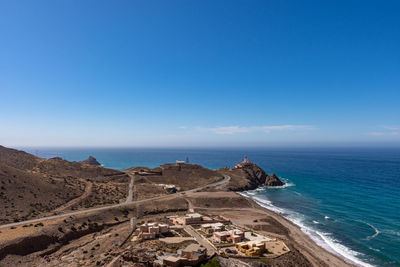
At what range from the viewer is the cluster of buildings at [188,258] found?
2942cm

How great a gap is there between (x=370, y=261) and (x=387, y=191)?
64.5m

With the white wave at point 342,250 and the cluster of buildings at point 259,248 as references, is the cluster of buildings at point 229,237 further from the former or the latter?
the white wave at point 342,250

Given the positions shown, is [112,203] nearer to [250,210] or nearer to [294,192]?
[250,210]

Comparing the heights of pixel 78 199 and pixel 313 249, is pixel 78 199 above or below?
above

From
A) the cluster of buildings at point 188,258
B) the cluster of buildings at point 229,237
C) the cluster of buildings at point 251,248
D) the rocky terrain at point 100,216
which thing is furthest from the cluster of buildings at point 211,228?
the cluster of buildings at point 188,258

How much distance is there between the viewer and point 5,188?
5459cm

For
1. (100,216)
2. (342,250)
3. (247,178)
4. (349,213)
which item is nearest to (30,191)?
(100,216)

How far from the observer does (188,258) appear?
102 ft

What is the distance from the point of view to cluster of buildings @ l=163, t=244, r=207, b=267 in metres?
29.4

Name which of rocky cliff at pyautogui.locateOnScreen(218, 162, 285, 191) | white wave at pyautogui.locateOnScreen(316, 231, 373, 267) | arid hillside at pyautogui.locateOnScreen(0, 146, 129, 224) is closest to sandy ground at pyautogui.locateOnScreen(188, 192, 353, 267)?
white wave at pyautogui.locateOnScreen(316, 231, 373, 267)

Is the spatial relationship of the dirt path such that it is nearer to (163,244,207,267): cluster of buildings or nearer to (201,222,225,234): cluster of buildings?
(201,222,225,234): cluster of buildings

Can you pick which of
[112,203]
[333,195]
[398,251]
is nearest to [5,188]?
[112,203]

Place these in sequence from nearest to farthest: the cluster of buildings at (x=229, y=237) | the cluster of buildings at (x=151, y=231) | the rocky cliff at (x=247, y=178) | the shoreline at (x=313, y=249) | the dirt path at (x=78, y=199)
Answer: the shoreline at (x=313, y=249) → the cluster of buildings at (x=229, y=237) → the cluster of buildings at (x=151, y=231) → the dirt path at (x=78, y=199) → the rocky cliff at (x=247, y=178)

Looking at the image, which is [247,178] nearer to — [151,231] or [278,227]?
[278,227]
